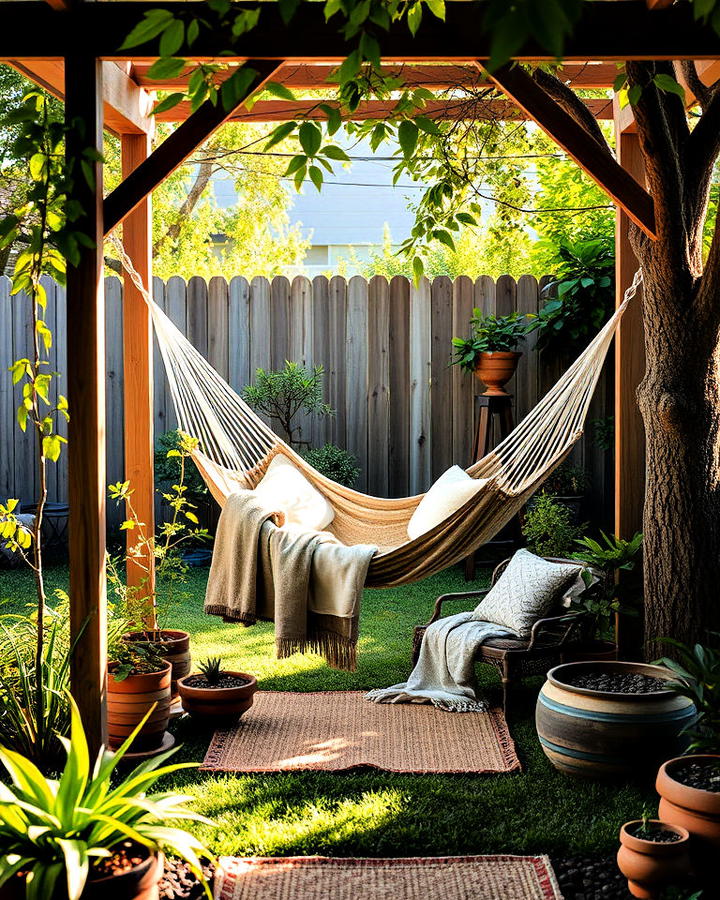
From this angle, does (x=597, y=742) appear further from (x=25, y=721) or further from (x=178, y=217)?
(x=178, y=217)

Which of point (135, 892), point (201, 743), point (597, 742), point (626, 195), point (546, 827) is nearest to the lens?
point (135, 892)

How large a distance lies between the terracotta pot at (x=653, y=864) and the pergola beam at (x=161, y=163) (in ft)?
5.85

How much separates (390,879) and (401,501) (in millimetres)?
1942

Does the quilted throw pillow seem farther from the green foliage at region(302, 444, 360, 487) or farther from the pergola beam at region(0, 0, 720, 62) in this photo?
the green foliage at region(302, 444, 360, 487)

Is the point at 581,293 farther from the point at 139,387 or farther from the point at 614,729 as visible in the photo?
the point at 614,729

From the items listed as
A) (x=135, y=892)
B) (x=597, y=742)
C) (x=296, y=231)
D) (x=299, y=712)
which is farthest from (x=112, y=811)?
(x=296, y=231)

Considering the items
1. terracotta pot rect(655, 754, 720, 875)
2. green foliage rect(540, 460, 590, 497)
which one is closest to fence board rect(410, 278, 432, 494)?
green foliage rect(540, 460, 590, 497)

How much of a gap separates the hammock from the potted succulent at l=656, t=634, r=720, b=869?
3.12 feet

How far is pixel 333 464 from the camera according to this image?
5375mm

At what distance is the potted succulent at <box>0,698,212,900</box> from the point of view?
162 cm

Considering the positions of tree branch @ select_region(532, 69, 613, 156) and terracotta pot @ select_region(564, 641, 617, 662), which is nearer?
tree branch @ select_region(532, 69, 613, 156)

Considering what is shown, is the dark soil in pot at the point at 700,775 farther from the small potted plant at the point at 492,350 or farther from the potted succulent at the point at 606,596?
the small potted plant at the point at 492,350

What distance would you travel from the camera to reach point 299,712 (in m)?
3.21

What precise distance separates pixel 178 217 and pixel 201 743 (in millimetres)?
5739
